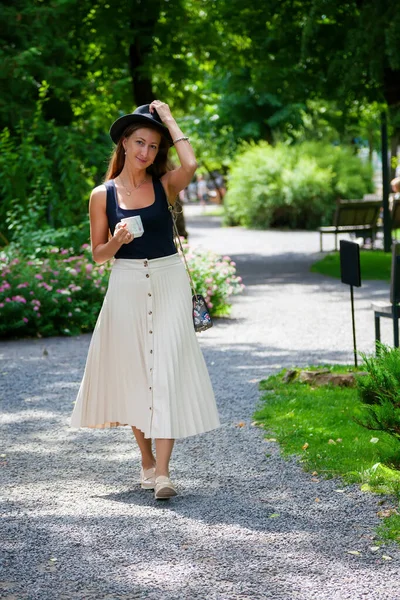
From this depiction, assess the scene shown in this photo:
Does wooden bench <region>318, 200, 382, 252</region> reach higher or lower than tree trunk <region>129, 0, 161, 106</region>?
lower

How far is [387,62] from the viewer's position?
15.7 metres

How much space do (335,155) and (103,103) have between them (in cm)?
1462

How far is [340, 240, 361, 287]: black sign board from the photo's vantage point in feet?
27.2

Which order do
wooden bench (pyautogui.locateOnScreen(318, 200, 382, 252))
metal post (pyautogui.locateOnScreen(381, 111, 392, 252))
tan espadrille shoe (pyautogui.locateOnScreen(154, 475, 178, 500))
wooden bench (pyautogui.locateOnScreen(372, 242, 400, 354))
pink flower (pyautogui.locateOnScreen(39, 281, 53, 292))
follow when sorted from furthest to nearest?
Result: wooden bench (pyautogui.locateOnScreen(318, 200, 382, 252)) < metal post (pyautogui.locateOnScreen(381, 111, 392, 252)) < pink flower (pyautogui.locateOnScreen(39, 281, 53, 292)) < wooden bench (pyautogui.locateOnScreen(372, 242, 400, 354)) < tan espadrille shoe (pyautogui.locateOnScreen(154, 475, 178, 500))

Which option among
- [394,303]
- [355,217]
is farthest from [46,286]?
[355,217]

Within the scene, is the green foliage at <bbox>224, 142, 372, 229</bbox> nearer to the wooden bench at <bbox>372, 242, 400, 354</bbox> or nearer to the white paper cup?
the wooden bench at <bbox>372, 242, 400, 354</bbox>

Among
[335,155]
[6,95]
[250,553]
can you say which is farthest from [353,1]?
[335,155]

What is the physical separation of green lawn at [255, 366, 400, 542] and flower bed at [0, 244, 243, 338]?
12.9ft

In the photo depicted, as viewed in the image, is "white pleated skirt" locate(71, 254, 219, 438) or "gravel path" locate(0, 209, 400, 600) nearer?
"gravel path" locate(0, 209, 400, 600)

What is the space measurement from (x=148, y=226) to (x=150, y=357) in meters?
0.66

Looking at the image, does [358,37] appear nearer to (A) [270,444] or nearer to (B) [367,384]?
(A) [270,444]

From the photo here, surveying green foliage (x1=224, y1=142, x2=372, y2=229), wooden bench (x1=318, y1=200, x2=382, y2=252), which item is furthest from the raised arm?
green foliage (x1=224, y1=142, x2=372, y2=229)

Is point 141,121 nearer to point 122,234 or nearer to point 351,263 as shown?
point 122,234

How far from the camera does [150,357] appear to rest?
5539 millimetres
